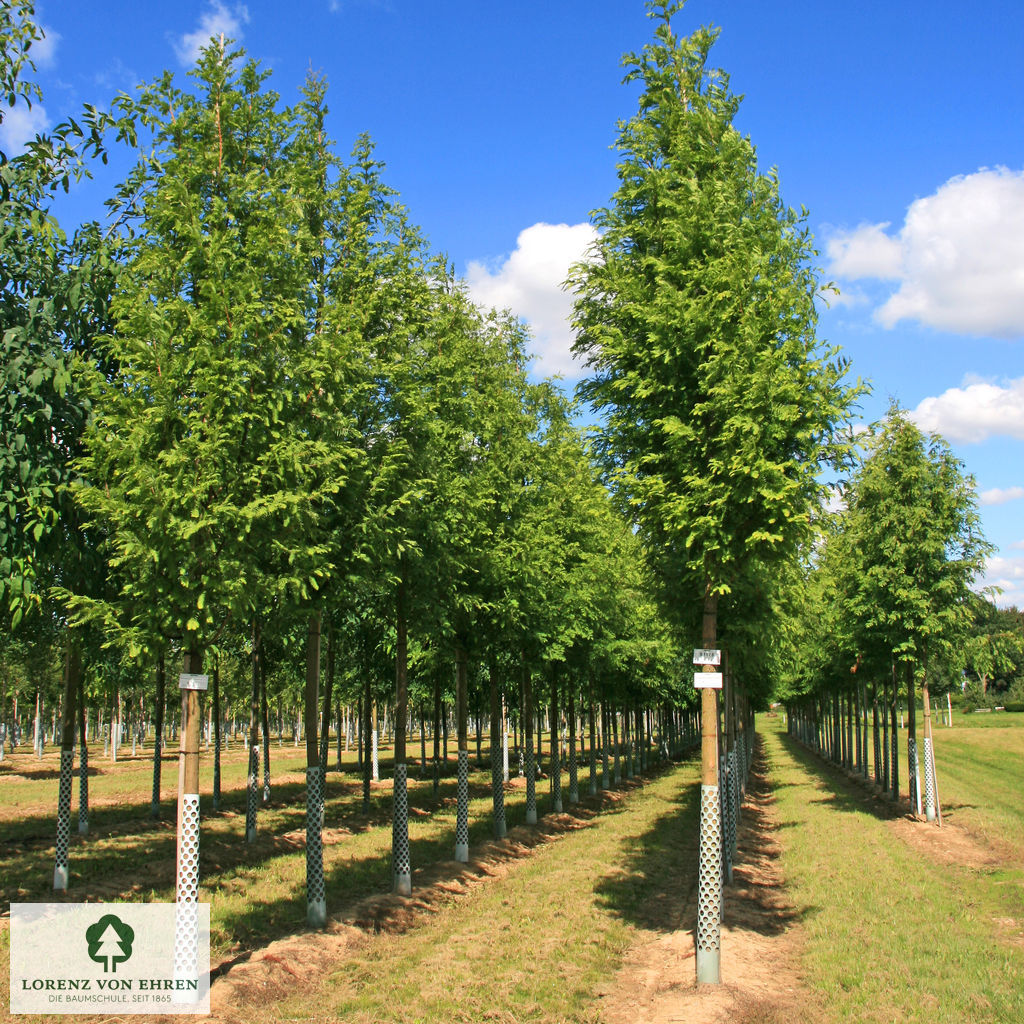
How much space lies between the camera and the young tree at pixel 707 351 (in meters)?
9.93

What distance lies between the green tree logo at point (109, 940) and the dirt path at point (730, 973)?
18.0 ft

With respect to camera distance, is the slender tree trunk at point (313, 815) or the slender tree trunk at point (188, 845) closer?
the slender tree trunk at point (188, 845)

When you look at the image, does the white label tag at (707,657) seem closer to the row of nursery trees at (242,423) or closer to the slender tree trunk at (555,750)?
the row of nursery trees at (242,423)

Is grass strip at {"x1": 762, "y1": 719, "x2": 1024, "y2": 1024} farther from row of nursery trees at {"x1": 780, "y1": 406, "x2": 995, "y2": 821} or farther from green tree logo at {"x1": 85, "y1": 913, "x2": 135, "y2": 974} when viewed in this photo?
green tree logo at {"x1": 85, "y1": 913, "x2": 135, "y2": 974}

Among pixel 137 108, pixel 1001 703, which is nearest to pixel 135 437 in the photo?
pixel 137 108

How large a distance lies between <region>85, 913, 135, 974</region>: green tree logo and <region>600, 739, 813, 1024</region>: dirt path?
5.50 meters

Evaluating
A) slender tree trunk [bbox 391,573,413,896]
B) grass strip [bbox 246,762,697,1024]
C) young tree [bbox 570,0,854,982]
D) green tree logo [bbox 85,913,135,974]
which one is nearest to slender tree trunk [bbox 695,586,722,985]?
young tree [bbox 570,0,854,982]

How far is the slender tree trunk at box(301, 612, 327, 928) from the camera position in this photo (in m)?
11.5

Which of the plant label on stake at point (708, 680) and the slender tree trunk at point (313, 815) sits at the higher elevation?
the plant label on stake at point (708, 680)

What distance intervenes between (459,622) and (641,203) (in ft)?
31.4

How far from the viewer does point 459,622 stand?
704 inches

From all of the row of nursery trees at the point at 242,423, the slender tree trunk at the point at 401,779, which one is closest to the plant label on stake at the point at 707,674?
the row of nursery trees at the point at 242,423

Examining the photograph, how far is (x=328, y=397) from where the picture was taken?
1022 centimetres

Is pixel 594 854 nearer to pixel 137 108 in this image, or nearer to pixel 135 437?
pixel 135 437
